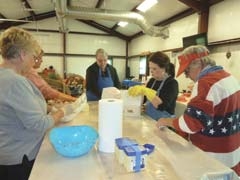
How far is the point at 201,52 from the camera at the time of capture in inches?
A: 61.6

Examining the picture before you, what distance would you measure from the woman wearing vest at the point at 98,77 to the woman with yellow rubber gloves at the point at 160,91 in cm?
126

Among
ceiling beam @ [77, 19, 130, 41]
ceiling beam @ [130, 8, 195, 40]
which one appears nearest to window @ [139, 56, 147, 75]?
ceiling beam @ [130, 8, 195, 40]

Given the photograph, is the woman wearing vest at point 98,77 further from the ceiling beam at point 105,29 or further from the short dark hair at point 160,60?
the ceiling beam at point 105,29

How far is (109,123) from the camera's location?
1178 millimetres

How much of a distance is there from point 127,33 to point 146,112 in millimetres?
7963

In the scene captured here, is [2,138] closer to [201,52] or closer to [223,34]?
[201,52]

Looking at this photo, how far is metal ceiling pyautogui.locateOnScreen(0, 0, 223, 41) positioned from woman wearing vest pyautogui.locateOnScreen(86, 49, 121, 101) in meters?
2.23

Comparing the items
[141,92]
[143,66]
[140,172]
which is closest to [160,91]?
[141,92]

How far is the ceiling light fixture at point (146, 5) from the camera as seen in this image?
551 centimetres

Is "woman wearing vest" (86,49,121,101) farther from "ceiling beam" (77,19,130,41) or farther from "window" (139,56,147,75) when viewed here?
"ceiling beam" (77,19,130,41)

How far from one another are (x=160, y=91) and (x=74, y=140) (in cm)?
111

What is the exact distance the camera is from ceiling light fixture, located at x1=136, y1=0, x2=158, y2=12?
18.1 ft

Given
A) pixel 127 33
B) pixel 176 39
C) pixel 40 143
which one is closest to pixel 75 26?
pixel 127 33

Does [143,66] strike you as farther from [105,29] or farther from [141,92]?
[141,92]
